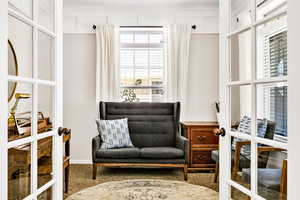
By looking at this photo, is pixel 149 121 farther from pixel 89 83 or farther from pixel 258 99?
pixel 258 99

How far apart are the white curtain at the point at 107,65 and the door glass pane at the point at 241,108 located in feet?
10.8

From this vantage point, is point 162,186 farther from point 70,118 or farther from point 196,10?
point 196,10

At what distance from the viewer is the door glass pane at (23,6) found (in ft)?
4.32

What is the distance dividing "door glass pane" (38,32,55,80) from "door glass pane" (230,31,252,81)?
1116mm

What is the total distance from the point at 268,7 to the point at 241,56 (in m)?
0.34

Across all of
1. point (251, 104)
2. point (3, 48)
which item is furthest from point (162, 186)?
point (3, 48)

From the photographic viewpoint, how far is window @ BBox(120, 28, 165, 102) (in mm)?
5148

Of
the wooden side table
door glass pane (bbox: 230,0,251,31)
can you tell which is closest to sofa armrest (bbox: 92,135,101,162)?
the wooden side table

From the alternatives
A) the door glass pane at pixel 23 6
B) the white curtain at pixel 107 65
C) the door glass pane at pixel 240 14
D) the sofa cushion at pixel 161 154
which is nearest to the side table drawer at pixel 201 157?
the sofa cushion at pixel 161 154

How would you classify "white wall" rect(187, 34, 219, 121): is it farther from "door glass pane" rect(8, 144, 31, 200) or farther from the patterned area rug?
"door glass pane" rect(8, 144, 31, 200)

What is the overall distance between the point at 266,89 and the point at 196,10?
3946 millimetres

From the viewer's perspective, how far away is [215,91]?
5.13 metres

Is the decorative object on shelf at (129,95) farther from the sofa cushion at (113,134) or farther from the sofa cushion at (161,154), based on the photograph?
the sofa cushion at (161,154)
